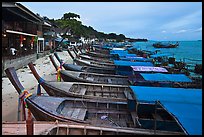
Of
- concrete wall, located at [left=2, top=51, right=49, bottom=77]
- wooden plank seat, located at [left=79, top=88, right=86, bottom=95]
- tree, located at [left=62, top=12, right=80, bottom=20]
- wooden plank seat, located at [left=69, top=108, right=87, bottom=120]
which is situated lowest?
wooden plank seat, located at [left=69, top=108, right=87, bottom=120]

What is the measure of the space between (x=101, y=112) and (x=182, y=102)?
3275 mm

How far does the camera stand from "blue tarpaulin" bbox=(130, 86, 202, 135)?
4430 millimetres

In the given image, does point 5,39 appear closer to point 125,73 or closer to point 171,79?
point 125,73

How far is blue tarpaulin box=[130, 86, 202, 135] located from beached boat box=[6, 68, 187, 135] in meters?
0.31

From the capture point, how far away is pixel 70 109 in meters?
7.83

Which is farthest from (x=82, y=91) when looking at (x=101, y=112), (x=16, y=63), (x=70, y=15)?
(x=70, y=15)

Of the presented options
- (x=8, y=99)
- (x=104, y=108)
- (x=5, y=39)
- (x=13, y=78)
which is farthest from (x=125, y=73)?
(x=5, y=39)

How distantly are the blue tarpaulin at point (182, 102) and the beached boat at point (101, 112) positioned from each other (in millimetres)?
311

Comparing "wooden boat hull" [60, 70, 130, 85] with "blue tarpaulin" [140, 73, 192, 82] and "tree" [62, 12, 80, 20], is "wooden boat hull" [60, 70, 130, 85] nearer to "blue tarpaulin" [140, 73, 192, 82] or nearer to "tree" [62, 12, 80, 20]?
"blue tarpaulin" [140, 73, 192, 82]

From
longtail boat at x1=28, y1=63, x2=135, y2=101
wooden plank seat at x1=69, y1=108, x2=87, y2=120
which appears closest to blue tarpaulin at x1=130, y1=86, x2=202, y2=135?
longtail boat at x1=28, y1=63, x2=135, y2=101

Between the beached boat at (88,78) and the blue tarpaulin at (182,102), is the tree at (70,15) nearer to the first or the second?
the beached boat at (88,78)

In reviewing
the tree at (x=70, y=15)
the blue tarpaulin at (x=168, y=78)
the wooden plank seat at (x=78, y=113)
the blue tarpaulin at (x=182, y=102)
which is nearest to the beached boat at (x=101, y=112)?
the wooden plank seat at (x=78, y=113)

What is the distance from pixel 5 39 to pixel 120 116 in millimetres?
18270

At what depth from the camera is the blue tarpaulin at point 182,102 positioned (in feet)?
14.5
